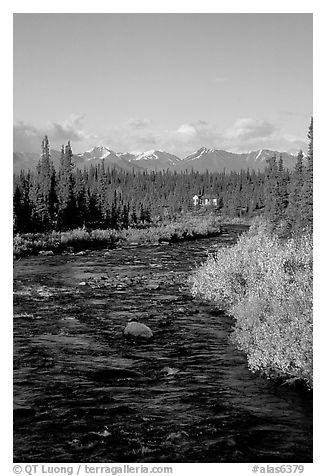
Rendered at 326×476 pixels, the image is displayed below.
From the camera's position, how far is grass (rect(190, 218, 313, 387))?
9.68 metres

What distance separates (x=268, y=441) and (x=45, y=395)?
13.3 feet

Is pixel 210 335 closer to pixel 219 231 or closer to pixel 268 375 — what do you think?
pixel 268 375

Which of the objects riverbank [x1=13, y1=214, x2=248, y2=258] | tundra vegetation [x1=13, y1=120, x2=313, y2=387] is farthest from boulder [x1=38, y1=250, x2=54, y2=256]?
tundra vegetation [x1=13, y1=120, x2=313, y2=387]

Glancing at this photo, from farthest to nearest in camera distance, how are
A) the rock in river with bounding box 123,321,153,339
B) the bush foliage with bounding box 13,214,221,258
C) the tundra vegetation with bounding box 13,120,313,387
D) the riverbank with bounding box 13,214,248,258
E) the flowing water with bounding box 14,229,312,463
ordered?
the riverbank with bounding box 13,214,248,258 → the bush foliage with bounding box 13,214,221,258 → the rock in river with bounding box 123,321,153,339 → the tundra vegetation with bounding box 13,120,313,387 → the flowing water with bounding box 14,229,312,463

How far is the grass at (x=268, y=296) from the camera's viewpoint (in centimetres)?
968

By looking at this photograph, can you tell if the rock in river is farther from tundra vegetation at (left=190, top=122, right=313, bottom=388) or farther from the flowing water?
tundra vegetation at (left=190, top=122, right=313, bottom=388)

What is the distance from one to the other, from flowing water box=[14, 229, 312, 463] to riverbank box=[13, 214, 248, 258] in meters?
0.60

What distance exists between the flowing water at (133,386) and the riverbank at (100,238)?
0.60 m

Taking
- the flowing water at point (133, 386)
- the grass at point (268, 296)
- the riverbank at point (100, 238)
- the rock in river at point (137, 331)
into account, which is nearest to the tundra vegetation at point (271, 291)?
the grass at point (268, 296)

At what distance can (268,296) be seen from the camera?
40.3ft

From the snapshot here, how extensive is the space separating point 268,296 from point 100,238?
9.61 m

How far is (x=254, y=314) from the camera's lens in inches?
469
